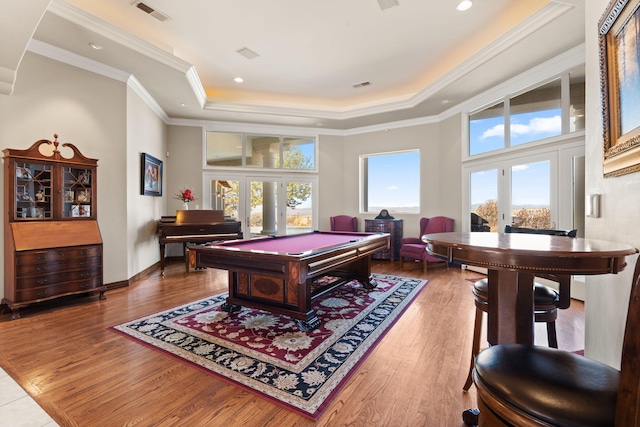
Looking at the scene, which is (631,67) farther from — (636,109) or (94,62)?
(94,62)

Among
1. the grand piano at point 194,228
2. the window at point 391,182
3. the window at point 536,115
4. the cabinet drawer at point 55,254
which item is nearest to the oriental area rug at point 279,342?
the cabinet drawer at point 55,254

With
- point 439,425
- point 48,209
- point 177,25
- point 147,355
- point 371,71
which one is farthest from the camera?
point 371,71

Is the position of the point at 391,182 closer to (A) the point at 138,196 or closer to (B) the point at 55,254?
(A) the point at 138,196

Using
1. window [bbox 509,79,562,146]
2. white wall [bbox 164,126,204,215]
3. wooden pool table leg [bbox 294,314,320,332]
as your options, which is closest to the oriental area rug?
wooden pool table leg [bbox 294,314,320,332]

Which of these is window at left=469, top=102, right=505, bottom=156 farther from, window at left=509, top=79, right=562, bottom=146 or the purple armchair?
the purple armchair

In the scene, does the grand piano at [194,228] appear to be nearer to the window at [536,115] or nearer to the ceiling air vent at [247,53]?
the ceiling air vent at [247,53]

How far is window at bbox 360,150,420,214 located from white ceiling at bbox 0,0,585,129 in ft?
4.69

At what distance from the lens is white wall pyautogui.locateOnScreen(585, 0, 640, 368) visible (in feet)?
4.44

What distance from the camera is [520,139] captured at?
468 centimetres

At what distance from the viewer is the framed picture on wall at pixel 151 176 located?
5.05m

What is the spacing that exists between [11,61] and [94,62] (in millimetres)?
1512

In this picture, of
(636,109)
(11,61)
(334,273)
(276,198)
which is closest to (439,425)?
(636,109)

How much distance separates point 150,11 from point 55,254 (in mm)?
3169

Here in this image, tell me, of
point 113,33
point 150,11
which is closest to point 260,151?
point 150,11
